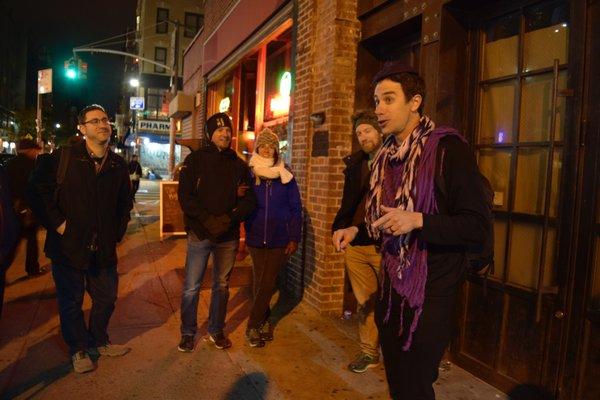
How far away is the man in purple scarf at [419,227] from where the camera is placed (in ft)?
6.15

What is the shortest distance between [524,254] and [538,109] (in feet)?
3.34

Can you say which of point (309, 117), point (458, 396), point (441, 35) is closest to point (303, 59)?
point (309, 117)

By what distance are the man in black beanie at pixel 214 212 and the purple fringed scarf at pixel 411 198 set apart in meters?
2.18

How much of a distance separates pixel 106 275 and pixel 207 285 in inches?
99.9

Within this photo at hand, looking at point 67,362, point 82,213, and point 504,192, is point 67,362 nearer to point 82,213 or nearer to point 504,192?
point 82,213

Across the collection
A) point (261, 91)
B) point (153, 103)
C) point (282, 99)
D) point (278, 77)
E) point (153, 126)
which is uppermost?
point (153, 103)

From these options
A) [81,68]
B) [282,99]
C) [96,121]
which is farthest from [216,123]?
[81,68]

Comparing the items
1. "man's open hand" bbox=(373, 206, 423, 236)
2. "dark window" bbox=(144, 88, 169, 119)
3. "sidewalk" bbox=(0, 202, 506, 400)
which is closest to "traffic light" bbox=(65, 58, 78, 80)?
"sidewalk" bbox=(0, 202, 506, 400)

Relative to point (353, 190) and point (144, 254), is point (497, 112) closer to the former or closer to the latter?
A: point (353, 190)

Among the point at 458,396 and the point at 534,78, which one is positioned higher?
the point at 534,78

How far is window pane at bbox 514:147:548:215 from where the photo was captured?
3.33 metres

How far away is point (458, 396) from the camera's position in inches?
141

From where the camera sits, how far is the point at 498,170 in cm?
370

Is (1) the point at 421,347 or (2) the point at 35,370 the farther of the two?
(2) the point at 35,370
